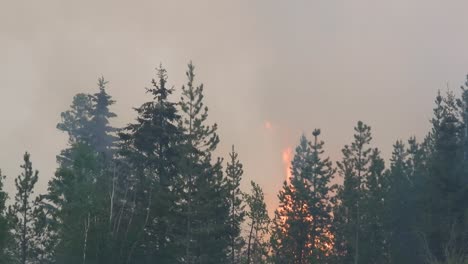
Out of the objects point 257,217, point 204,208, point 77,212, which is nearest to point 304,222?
point 257,217

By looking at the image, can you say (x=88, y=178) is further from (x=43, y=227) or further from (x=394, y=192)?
(x=394, y=192)

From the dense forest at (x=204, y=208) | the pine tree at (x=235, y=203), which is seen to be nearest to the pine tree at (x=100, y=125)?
the dense forest at (x=204, y=208)

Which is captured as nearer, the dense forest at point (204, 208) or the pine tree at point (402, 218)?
the dense forest at point (204, 208)

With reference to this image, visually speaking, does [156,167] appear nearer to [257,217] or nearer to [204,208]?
[204,208]

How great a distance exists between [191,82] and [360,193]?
20817mm

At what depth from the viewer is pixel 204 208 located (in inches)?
1550

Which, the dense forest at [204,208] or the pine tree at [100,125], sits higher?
the pine tree at [100,125]

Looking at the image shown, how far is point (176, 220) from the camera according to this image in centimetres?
3866

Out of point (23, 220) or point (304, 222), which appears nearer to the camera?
point (23, 220)

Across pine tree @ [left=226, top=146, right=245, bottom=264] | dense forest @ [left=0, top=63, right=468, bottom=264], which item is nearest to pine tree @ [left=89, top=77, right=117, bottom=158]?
dense forest @ [left=0, top=63, right=468, bottom=264]

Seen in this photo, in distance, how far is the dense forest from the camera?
3338 centimetres

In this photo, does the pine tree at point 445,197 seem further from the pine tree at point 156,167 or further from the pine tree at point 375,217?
the pine tree at point 156,167

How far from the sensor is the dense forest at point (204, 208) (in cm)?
3338

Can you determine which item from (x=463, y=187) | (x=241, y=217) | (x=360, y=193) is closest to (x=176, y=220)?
(x=241, y=217)
